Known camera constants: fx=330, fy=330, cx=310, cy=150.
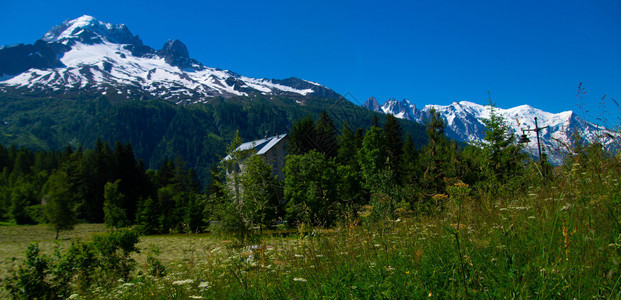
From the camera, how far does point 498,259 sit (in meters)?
3.12

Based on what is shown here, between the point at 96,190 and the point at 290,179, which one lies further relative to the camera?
the point at 96,190

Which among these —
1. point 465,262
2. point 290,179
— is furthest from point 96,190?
point 465,262

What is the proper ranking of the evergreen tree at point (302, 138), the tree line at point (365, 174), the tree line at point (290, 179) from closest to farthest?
the tree line at point (365, 174), the tree line at point (290, 179), the evergreen tree at point (302, 138)

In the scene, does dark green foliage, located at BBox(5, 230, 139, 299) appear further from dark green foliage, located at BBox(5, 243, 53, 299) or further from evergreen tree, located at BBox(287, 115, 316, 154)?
evergreen tree, located at BBox(287, 115, 316, 154)

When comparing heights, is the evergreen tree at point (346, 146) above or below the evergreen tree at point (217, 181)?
above

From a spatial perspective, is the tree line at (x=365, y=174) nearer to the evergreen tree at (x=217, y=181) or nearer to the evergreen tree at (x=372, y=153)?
the evergreen tree at (x=372, y=153)

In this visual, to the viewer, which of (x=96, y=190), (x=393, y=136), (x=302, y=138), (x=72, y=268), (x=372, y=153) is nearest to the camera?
(x=72, y=268)

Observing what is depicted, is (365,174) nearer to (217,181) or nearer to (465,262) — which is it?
(217,181)

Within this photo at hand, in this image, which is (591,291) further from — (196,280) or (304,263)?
(196,280)

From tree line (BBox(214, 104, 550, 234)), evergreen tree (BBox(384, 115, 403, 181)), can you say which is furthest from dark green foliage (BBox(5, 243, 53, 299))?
evergreen tree (BBox(384, 115, 403, 181))

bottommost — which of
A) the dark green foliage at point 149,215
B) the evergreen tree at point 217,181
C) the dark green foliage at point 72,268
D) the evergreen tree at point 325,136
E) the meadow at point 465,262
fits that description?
the dark green foliage at point 149,215

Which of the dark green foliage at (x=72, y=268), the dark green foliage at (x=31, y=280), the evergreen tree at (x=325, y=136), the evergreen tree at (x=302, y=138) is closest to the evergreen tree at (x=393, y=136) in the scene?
the evergreen tree at (x=325, y=136)

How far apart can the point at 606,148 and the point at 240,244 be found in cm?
546

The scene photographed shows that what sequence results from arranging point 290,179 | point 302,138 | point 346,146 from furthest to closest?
point 346,146, point 302,138, point 290,179
